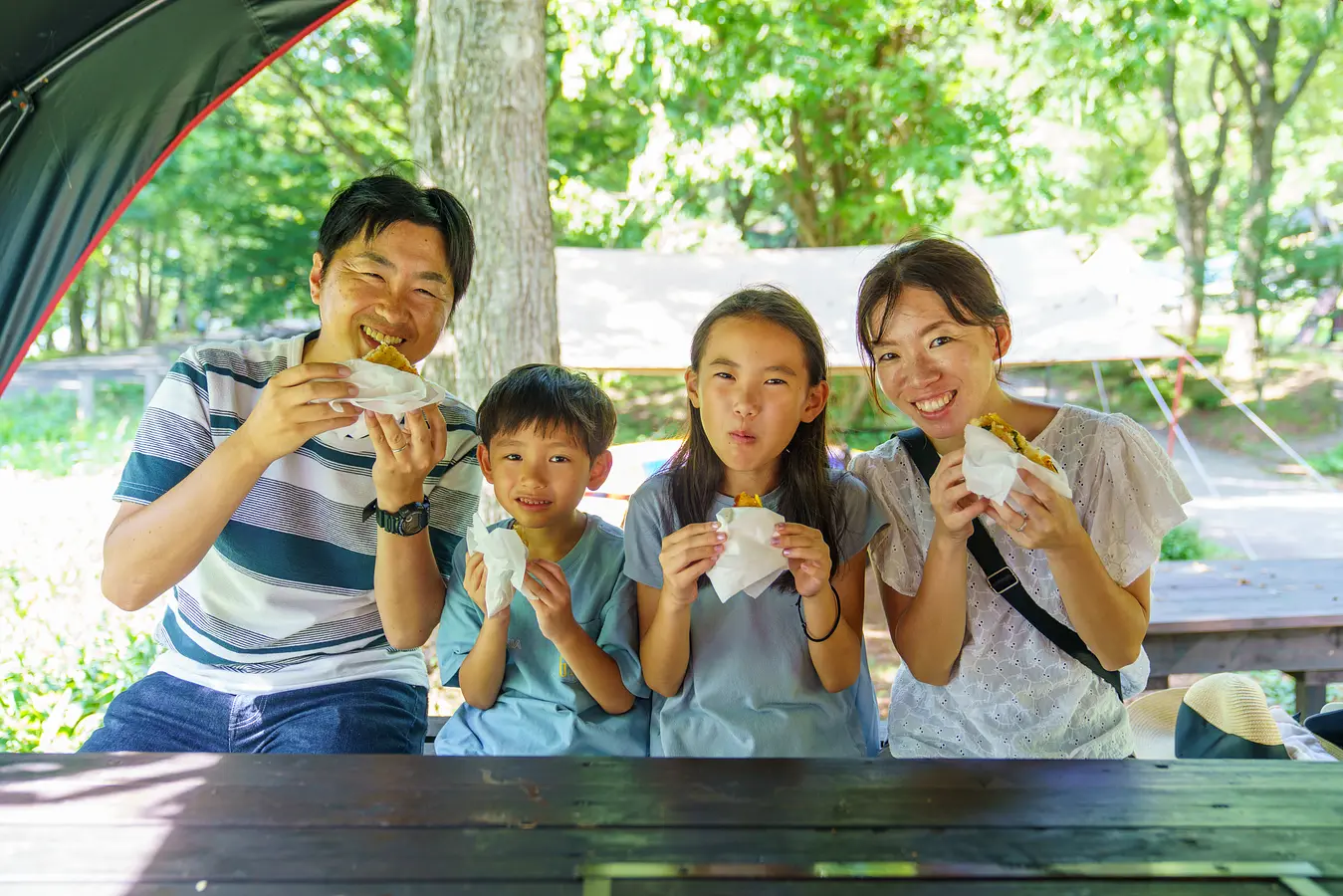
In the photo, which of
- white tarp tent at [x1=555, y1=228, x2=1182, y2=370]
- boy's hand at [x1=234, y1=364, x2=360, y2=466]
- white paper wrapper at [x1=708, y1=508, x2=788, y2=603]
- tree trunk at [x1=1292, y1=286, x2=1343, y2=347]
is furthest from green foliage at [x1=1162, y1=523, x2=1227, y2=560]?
tree trunk at [x1=1292, y1=286, x2=1343, y2=347]

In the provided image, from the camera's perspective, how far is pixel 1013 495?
181 centimetres

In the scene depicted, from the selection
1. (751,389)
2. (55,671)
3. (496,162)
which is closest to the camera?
(751,389)

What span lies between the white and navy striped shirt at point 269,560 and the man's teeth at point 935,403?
50.0 inches

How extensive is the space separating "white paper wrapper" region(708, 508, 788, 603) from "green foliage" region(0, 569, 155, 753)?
2.80m

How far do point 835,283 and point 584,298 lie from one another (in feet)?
6.90

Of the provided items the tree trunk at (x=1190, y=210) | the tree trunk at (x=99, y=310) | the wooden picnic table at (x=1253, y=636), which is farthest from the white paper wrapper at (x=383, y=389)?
the tree trunk at (x=99, y=310)

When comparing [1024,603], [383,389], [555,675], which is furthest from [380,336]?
[1024,603]

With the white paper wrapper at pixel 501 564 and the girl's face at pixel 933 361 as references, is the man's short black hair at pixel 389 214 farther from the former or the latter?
the girl's face at pixel 933 361

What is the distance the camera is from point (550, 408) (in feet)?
7.10

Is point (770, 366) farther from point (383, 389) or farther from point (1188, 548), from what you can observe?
point (1188, 548)

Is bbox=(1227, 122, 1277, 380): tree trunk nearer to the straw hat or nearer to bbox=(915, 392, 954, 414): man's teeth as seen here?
the straw hat

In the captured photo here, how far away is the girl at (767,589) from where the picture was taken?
6.54 ft

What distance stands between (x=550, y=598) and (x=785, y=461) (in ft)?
2.08

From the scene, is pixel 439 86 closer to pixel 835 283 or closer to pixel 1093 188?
pixel 835 283
